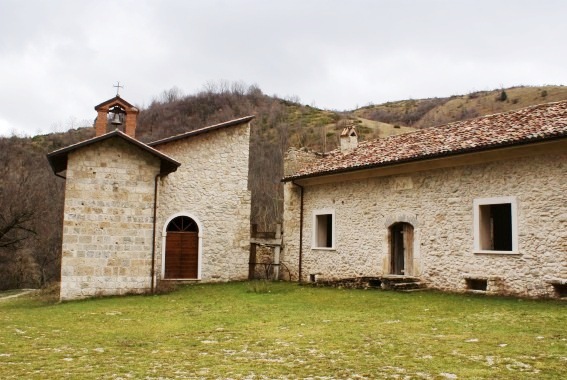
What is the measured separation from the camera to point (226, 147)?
19453mm

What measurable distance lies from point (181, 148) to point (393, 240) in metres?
7.85

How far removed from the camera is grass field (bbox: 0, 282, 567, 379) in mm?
5945

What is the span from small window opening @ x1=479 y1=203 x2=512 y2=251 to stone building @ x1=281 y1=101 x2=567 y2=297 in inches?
1.1

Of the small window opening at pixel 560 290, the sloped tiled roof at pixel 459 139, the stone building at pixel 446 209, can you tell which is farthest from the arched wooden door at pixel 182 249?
the small window opening at pixel 560 290

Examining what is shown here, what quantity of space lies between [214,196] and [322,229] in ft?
13.0

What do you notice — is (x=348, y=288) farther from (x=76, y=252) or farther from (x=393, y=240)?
(x=76, y=252)

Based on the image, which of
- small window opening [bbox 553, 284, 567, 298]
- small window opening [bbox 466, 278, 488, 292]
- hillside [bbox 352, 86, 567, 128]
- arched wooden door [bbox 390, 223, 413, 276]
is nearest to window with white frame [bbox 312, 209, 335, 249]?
arched wooden door [bbox 390, 223, 413, 276]

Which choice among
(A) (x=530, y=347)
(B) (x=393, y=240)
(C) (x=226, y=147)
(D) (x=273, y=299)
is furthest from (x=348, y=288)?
(A) (x=530, y=347)

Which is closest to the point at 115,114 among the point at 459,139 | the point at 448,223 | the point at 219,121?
the point at 459,139

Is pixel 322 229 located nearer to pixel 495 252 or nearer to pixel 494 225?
pixel 494 225

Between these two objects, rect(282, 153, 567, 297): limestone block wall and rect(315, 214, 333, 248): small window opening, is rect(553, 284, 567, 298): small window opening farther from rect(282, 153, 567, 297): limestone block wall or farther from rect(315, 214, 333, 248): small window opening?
rect(315, 214, 333, 248): small window opening

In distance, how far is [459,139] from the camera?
573 inches

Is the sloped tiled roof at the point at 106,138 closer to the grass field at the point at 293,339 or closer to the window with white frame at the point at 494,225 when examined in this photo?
the grass field at the point at 293,339

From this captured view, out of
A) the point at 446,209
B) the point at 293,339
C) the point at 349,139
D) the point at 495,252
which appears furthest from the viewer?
the point at 349,139
